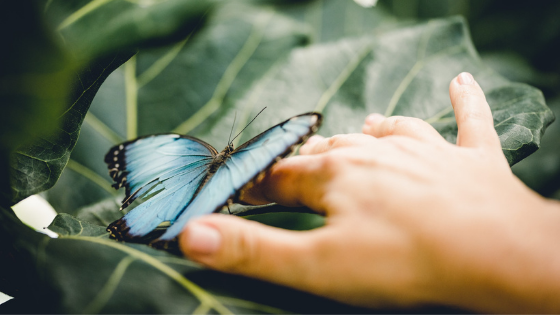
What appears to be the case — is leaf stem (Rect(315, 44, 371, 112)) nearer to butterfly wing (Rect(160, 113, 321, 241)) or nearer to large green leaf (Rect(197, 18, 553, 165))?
large green leaf (Rect(197, 18, 553, 165))

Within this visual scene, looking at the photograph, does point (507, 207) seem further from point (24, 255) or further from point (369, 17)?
point (369, 17)

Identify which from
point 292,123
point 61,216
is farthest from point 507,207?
point 61,216

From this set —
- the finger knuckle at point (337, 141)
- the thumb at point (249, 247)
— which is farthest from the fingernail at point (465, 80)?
the thumb at point (249, 247)

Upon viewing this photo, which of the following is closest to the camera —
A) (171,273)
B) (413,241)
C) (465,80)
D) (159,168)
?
(413,241)

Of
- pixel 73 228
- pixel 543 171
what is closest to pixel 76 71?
pixel 73 228

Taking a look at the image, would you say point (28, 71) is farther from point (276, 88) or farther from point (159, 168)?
point (276, 88)

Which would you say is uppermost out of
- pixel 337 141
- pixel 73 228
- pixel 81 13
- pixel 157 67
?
pixel 157 67

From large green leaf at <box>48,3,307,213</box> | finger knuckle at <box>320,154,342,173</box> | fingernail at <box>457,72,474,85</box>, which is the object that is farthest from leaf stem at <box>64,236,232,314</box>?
fingernail at <box>457,72,474,85</box>
